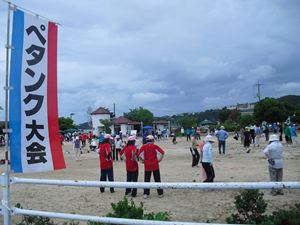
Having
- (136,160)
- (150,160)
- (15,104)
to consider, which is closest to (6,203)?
(15,104)

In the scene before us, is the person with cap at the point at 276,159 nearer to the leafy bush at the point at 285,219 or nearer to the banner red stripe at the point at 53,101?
the leafy bush at the point at 285,219

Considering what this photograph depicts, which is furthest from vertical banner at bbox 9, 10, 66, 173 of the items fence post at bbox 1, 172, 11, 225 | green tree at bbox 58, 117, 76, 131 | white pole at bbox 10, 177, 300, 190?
green tree at bbox 58, 117, 76, 131

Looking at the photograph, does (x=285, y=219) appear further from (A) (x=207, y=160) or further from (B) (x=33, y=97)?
(A) (x=207, y=160)

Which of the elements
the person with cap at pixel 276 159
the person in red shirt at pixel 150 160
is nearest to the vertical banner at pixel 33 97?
the person in red shirt at pixel 150 160

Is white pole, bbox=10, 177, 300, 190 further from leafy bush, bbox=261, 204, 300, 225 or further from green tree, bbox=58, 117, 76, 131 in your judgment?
green tree, bbox=58, 117, 76, 131

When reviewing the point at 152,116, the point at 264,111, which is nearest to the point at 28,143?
the point at 264,111

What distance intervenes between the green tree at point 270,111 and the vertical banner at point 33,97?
82.5m

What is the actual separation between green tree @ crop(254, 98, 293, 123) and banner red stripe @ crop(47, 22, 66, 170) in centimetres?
8238

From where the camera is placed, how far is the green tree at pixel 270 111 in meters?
83.4

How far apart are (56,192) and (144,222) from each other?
27.6ft

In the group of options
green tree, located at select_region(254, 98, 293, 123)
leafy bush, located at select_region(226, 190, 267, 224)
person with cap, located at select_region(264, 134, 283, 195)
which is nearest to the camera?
leafy bush, located at select_region(226, 190, 267, 224)

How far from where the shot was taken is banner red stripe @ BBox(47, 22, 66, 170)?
5.57m

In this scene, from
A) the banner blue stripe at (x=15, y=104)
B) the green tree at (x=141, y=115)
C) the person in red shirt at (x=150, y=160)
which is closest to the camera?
the banner blue stripe at (x=15, y=104)

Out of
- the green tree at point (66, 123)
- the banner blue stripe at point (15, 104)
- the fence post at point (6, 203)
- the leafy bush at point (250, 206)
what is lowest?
the leafy bush at point (250, 206)
